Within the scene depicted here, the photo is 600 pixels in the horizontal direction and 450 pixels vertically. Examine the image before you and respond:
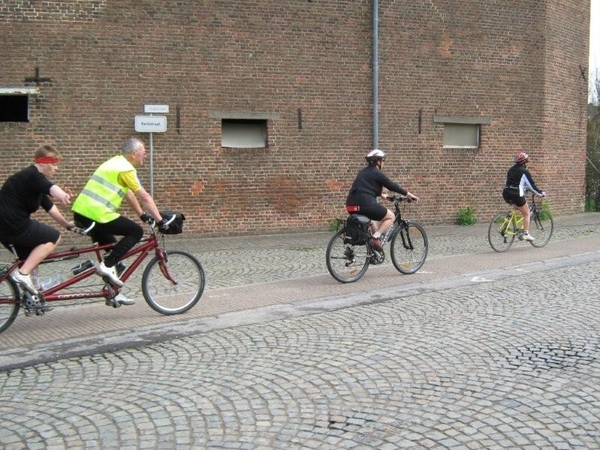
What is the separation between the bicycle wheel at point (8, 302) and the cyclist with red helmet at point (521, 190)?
878 cm

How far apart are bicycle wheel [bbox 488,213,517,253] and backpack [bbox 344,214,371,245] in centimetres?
392

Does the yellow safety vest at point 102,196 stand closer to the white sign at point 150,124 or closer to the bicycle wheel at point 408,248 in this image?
the bicycle wheel at point 408,248

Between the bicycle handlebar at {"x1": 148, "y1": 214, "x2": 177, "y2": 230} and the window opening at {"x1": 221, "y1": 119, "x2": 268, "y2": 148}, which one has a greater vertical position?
the window opening at {"x1": 221, "y1": 119, "x2": 268, "y2": 148}

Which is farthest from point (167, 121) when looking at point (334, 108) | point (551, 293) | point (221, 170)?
point (551, 293)

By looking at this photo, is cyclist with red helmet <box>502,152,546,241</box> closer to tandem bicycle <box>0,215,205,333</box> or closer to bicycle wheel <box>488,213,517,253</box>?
bicycle wheel <box>488,213,517,253</box>

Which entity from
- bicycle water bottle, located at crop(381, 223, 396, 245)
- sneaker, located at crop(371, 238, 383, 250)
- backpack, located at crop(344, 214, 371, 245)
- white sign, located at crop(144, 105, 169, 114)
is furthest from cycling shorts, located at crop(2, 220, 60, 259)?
white sign, located at crop(144, 105, 169, 114)

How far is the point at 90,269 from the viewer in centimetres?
649

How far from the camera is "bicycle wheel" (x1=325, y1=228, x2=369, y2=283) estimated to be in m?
8.83

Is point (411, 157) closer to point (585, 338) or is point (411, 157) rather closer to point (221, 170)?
point (221, 170)

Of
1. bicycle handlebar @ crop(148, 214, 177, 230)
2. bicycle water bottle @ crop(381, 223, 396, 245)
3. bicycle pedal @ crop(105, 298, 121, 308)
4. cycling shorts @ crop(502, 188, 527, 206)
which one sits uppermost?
cycling shorts @ crop(502, 188, 527, 206)

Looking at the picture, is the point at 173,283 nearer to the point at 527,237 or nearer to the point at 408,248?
the point at 408,248

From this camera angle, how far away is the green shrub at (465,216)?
16.6 metres

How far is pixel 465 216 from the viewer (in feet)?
54.7

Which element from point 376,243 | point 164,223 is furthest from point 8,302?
point 376,243
